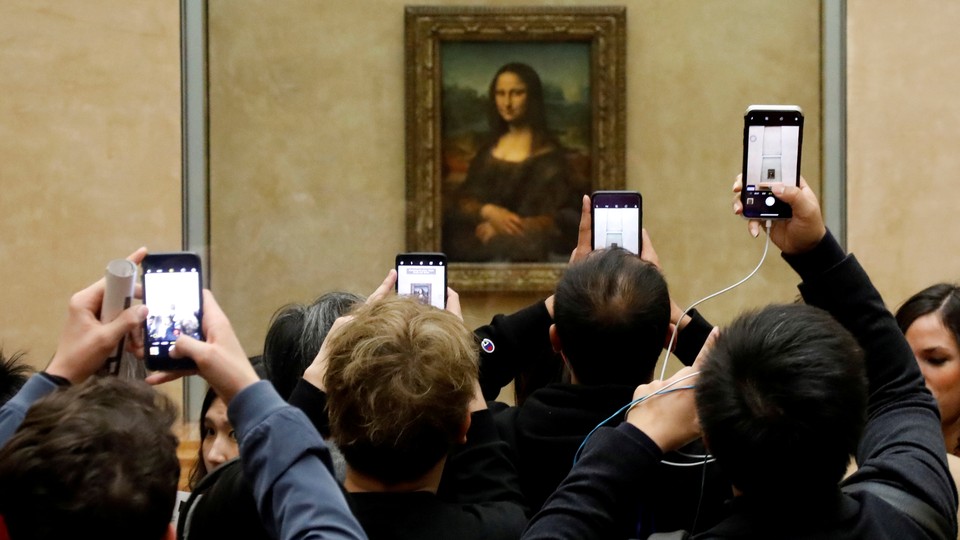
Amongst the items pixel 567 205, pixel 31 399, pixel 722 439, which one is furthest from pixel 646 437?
pixel 567 205

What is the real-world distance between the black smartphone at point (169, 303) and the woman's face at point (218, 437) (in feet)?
3.74

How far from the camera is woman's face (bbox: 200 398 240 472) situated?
12.5ft

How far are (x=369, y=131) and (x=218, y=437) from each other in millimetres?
5960

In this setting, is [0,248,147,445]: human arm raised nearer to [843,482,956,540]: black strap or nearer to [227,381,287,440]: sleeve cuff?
[227,381,287,440]: sleeve cuff

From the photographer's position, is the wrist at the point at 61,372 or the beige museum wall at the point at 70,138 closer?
the wrist at the point at 61,372

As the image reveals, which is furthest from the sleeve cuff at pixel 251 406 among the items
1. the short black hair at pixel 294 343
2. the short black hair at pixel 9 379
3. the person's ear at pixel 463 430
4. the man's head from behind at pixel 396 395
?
the short black hair at pixel 9 379

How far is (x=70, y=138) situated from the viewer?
898cm

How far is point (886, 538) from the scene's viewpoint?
199 cm

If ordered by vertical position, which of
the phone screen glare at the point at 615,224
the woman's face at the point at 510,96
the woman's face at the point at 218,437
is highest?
the woman's face at the point at 510,96

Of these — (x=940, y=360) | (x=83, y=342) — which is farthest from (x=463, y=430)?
(x=940, y=360)

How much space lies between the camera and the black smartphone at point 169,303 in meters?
2.58

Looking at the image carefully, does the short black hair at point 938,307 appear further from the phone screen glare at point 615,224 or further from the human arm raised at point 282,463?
the human arm raised at point 282,463

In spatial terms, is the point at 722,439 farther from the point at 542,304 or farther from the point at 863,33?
the point at 863,33

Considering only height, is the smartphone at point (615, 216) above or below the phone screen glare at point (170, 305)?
above
